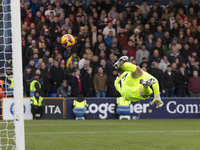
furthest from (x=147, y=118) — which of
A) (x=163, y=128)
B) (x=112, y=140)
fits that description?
(x=112, y=140)

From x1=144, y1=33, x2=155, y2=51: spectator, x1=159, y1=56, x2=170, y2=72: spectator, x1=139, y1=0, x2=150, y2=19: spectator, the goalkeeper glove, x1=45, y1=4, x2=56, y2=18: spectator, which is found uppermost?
x1=139, y1=0, x2=150, y2=19: spectator

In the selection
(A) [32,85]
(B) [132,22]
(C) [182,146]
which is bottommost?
(C) [182,146]

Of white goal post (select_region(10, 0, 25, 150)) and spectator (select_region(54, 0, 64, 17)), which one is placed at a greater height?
spectator (select_region(54, 0, 64, 17))

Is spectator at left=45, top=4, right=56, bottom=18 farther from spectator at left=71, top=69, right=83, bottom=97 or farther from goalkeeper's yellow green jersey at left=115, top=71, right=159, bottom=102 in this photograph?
goalkeeper's yellow green jersey at left=115, top=71, right=159, bottom=102

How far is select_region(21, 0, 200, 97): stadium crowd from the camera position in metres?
18.8

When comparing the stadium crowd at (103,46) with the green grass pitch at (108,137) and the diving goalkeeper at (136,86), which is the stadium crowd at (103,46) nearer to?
the green grass pitch at (108,137)

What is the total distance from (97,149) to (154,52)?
10421mm

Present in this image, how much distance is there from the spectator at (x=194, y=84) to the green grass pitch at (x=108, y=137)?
4.22 m

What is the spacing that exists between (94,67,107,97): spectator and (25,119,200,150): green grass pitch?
11.3 ft

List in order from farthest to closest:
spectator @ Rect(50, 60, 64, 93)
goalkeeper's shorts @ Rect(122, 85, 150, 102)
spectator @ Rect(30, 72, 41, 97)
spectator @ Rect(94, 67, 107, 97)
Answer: spectator @ Rect(94, 67, 107, 97), spectator @ Rect(50, 60, 64, 93), spectator @ Rect(30, 72, 41, 97), goalkeeper's shorts @ Rect(122, 85, 150, 102)

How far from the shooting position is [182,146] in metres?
10.0

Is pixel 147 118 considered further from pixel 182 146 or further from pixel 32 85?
pixel 182 146

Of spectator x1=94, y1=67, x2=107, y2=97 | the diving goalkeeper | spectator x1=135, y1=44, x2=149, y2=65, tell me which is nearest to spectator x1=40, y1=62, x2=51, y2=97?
spectator x1=94, y1=67, x2=107, y2=97

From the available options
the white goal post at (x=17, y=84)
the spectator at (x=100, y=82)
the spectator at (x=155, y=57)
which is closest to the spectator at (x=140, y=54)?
the spectator at (x=155, y=57)
